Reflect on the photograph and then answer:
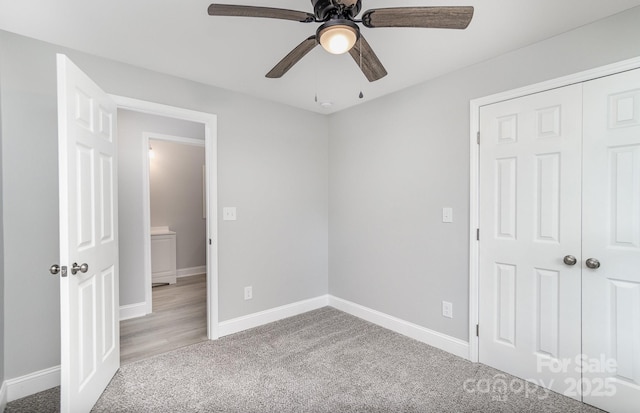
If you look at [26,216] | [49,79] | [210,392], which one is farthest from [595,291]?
[49,79]

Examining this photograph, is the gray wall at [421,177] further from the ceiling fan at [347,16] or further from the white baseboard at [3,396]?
the white baseboard at [3,396]

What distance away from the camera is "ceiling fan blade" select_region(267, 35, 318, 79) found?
1438 mm

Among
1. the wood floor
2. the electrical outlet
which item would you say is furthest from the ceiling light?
the wood floor

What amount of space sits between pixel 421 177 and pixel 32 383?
3.31 metres

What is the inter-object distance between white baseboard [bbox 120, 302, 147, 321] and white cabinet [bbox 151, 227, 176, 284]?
1150mm

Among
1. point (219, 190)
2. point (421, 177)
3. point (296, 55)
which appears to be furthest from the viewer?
point (219, 190)

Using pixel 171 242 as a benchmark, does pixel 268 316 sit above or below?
below

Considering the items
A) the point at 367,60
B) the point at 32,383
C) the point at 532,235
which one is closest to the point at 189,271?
the point at 32,383

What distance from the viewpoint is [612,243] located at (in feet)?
5.97

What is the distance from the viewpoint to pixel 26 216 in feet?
6.56

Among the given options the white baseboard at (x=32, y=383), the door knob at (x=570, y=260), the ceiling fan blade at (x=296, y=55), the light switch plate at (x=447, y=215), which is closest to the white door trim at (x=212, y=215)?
the white baseboard at (x=32, y=383)

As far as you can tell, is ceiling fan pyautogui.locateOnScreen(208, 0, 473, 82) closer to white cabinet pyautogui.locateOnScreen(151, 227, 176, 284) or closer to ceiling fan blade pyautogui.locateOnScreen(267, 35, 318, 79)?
ceiling fan blade pyautogui.locateOnScreen(267, 35, 318, 79)

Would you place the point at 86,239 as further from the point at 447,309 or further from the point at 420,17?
the point at 447,309

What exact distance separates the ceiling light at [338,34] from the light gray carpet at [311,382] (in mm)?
2038
